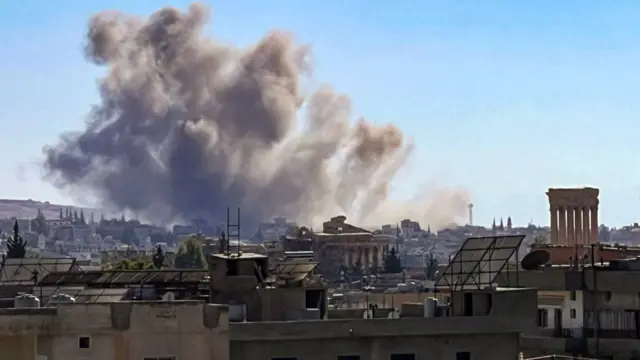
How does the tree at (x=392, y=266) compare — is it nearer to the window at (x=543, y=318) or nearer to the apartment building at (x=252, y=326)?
the window at (x=543, y=318)

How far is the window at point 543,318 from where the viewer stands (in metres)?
25.4

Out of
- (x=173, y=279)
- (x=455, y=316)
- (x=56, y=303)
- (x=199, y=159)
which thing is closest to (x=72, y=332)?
(x=56, y=303)

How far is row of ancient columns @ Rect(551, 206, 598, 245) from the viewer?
272 feet

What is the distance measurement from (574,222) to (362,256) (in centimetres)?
6655

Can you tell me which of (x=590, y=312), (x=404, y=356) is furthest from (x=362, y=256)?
(x=404, y=356)

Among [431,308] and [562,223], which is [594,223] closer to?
[562,223]

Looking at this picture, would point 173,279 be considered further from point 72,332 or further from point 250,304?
point 72,332

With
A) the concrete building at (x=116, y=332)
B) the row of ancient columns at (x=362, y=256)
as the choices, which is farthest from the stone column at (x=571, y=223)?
the concrete building at (x=116, y=332)

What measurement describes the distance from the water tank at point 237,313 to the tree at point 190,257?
270 ft

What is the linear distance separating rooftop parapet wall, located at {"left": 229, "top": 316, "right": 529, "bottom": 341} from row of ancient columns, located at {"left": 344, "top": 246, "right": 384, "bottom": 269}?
407 feet

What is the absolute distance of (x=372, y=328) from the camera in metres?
18.6

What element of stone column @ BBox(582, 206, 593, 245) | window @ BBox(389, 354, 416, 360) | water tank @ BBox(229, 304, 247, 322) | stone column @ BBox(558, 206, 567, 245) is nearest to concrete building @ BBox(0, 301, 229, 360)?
water tank @ BBox(229, 304, 247, 322)

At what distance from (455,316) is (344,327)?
1829mm

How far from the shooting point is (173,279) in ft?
79.0
